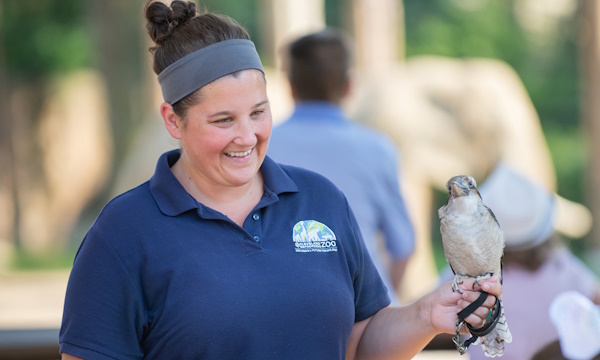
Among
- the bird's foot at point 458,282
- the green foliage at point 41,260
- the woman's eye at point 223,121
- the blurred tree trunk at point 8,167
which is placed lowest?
the green foliage at point 41,260

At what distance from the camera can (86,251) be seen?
74.9 inches

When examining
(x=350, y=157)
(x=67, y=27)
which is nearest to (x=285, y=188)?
(x=350, y=157)

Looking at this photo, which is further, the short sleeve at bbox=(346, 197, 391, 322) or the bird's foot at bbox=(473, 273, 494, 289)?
the short sleeve at bbox=(346, 197, 391, 322)

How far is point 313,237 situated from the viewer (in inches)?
79.1

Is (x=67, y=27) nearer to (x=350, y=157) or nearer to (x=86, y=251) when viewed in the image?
(x=350, y=157)

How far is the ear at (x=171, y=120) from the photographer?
2022 mm

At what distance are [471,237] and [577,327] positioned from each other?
2.81 feet

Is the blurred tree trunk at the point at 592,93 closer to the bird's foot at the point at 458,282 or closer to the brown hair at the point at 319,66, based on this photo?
the brown hair at the point at 319,66

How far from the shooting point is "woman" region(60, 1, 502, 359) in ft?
6.15

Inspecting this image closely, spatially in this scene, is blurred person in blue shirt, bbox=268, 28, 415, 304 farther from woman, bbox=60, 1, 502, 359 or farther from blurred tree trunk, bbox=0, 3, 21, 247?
blurred tree trunk, bbox=0, 3, 21, 247

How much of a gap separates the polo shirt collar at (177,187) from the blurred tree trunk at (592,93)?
8.26 m

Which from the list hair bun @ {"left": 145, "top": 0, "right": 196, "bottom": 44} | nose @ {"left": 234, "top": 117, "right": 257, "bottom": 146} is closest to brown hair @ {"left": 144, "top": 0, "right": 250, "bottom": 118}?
hair bun @ {"left": 145, "top": 0, "right": 196, "bottom": 44}

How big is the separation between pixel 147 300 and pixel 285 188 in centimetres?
41

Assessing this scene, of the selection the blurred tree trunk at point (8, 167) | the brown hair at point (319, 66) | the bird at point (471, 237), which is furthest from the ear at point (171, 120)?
the blurred tree trunk at point (8, 167)
